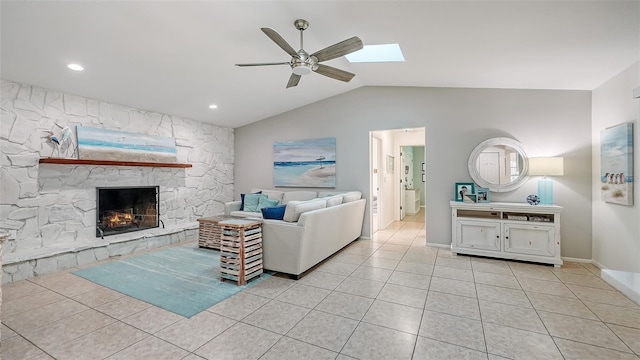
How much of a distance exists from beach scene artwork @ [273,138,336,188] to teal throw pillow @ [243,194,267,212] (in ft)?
2.28

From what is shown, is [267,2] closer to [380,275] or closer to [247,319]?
[247,319]

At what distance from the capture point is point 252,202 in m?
5.56

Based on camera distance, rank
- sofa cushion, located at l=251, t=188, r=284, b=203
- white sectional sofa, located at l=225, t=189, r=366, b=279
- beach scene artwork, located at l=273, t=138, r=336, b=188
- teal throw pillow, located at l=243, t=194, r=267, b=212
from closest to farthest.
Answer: white sectional sofa, located at l=225, t=189, r=366, b=279 < teal throw pillow, located at l=243, t=194, r=267, b=212 < beach scene artwork, located at l=273, t=138, r=336, b=188 < sofa cushion, located at l=251, t=188, r=284, b=203

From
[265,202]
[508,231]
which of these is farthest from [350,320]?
[265,202]

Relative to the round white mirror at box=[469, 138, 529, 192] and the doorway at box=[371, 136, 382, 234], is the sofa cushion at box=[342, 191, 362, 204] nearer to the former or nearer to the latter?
the doorway at box=[371, 136, 382, 234]

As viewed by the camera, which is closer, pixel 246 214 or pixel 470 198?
pixel 470 198

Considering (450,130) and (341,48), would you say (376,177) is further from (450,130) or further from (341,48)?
(341,48)

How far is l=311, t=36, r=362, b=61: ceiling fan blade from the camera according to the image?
246cm

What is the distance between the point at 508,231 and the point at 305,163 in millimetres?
3742

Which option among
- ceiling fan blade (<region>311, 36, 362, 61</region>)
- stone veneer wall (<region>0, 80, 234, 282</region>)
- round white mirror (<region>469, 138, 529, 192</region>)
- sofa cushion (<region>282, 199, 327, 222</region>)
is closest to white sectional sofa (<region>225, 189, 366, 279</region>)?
sofa cushion (<region>282, 199, 327, 222</region>)

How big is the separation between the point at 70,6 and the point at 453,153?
5.07m

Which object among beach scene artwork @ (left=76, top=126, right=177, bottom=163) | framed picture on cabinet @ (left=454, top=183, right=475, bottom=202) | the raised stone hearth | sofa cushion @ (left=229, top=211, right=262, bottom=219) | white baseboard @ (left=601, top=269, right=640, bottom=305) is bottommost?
the raised stone hearth

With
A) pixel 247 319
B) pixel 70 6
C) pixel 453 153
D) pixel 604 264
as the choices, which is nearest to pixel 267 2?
pixel 70 6

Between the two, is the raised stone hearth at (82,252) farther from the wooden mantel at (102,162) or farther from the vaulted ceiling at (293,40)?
the vaulted ceiling at (293,40)
